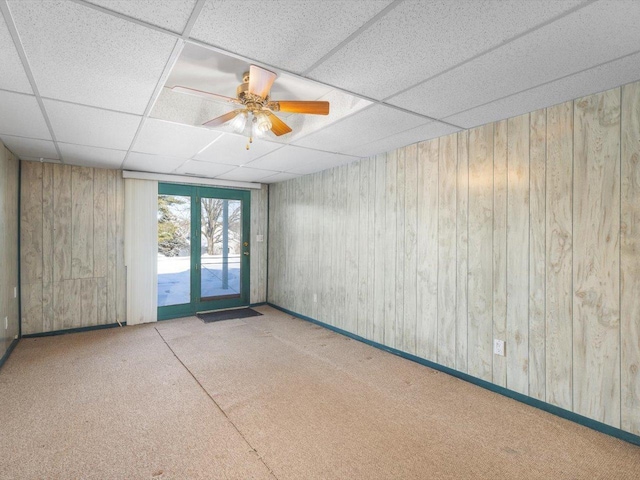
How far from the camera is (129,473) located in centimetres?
189

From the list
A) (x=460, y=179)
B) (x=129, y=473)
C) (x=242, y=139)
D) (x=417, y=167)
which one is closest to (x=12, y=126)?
(x=242, y=139)

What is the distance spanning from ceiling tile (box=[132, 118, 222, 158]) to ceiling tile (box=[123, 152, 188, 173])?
0.24m

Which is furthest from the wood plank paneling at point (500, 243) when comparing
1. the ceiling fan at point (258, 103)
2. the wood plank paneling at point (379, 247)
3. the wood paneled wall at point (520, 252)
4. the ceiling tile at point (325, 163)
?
the ceiling tile at point (325, 163)

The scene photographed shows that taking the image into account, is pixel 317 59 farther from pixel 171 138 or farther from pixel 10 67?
pixel 171 138

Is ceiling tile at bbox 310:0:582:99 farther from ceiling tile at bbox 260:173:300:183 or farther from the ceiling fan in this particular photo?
ceiling tile at bbox 260:173:300:183

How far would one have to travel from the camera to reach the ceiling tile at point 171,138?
2.93 m

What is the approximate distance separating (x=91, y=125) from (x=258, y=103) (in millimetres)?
1588

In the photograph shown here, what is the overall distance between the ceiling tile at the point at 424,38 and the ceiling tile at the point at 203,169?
283 centimetres

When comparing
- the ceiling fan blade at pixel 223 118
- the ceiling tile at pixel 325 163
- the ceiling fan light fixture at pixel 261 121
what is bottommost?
the ceiling fan light fixture at pixel 261 121

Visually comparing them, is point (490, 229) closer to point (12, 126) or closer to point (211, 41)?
point (211, 41)

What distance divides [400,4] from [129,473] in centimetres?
275

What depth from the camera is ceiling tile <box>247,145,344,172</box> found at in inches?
148

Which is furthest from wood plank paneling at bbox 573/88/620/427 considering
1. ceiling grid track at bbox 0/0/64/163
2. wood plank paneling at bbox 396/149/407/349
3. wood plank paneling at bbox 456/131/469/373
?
ceiling grid track at bbox 0/0/64/163

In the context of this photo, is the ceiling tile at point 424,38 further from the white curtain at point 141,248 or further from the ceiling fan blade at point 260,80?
the white curtain at point 141,248
